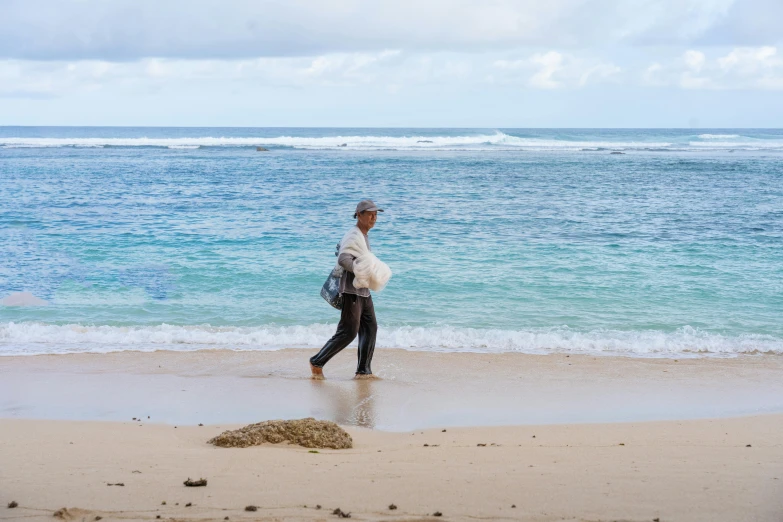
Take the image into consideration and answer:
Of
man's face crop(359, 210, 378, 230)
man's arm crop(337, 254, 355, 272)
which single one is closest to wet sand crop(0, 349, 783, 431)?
man's arm crop(337, 254, 355, 272)

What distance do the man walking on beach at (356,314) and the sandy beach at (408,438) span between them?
0.24m

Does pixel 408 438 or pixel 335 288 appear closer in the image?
pixel 408 438

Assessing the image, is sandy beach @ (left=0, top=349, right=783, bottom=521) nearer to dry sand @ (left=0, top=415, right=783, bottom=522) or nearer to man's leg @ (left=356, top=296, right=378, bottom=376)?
dry sand @ (left=0, top=415, right=783, bottom=522)

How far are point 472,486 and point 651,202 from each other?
789 inches

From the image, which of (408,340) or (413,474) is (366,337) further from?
(413,474)

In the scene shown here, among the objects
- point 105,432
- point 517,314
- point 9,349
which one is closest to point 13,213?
point 9,349

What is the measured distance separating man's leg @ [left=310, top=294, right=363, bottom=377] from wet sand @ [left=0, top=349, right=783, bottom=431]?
0.26 metres

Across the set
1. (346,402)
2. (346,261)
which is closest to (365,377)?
(346,402)

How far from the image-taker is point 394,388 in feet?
22.2

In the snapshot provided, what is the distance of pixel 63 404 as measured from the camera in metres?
6.17

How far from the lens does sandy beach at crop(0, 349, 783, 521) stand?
12.1 ft

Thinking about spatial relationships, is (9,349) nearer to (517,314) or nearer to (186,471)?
(186,471)

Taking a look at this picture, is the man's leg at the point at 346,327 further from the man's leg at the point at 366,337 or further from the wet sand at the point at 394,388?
the wet sand at the point at 394,388

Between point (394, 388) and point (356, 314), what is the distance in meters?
0.77
